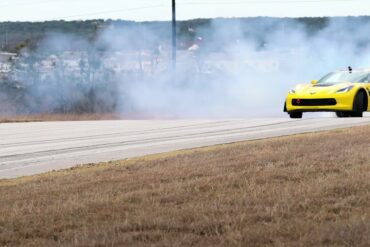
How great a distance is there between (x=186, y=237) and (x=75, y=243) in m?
0.81

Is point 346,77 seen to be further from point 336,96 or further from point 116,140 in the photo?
point 116,140

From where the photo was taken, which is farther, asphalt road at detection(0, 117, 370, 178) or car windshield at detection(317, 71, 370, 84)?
car windshield at detection(317, 71, 370, 84)

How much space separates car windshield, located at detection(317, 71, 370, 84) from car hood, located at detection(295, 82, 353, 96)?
16.6 inches

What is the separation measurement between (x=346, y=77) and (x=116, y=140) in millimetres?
5988

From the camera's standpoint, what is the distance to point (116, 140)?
17.5 metres

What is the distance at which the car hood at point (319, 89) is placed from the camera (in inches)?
731

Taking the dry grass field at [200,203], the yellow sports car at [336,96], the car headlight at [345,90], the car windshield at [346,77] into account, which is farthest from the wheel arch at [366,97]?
the dry grass field at [200,203]

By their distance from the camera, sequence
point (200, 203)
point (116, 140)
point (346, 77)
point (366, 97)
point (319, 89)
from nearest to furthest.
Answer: point (200, 203), point (116, 140), point (319, 89), point (366, 97), point (346, 77)

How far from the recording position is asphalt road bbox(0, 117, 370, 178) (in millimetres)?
13503

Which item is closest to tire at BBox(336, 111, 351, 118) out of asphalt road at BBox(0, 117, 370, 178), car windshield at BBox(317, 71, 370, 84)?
asphalt road at BBox(0, 117, 370, 178)

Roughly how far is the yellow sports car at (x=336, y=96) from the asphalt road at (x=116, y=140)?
0.43 m

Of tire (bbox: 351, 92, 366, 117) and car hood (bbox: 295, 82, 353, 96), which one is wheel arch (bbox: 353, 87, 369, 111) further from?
car hood (bbox: 295, 82, 353, 96)

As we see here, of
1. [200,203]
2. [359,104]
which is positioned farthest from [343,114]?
[200,203]

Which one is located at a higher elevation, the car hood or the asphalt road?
the car hood
